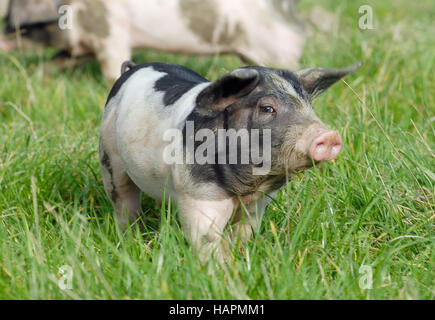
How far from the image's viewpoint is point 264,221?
249 centimetres

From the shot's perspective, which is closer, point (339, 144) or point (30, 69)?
point (339, 144)

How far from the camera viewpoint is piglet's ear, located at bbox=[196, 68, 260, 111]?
195 centimetres

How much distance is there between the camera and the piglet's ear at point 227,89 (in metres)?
1.95

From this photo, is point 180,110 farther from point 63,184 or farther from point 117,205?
point 63,184

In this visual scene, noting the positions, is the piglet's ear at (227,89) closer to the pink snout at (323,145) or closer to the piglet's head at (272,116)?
the piglet's head at (272,116)

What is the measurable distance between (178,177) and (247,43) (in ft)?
10.2

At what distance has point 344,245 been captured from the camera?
7.36 feet

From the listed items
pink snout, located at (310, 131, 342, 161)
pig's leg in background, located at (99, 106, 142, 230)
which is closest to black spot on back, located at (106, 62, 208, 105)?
pig's leg in background, located at (99, 106, 142, 230)

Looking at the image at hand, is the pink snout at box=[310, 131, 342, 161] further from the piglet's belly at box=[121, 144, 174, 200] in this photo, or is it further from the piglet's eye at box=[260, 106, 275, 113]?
the piglet's belly at box=[121, 144, 174, 200]

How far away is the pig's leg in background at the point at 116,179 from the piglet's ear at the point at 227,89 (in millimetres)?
602

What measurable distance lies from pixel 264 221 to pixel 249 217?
30cm

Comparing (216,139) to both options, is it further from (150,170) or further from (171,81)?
(171,81)

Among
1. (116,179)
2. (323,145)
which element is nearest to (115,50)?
(116,179)
